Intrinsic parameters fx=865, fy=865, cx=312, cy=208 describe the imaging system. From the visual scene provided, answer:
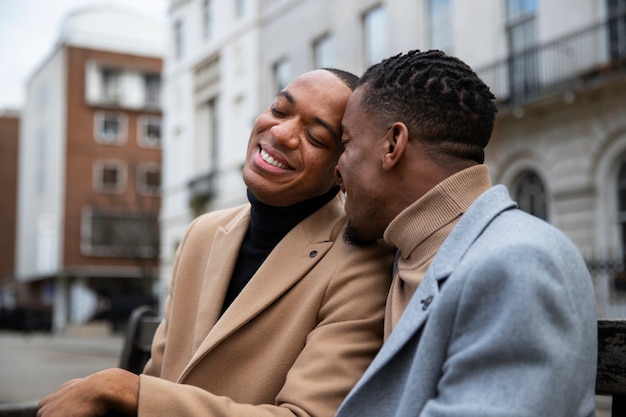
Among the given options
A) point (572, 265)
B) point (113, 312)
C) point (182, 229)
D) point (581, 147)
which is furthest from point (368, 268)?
point (113, 312)

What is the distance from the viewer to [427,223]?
2080 millimetres

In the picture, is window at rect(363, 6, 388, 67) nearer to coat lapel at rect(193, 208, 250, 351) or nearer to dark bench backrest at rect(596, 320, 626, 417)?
coat lapel at rect(193, 208, 250, 351)

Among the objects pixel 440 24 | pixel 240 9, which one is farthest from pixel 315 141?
pixel 240 9

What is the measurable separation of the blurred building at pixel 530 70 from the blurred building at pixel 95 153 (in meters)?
24.1

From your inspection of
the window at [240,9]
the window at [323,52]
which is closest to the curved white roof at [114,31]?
the window at [240,9]

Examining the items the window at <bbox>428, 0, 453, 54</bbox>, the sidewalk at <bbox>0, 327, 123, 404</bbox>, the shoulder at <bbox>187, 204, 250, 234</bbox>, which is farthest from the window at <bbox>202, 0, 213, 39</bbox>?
the shoulder at <bbox>187, 204, 250, 234</bbox>

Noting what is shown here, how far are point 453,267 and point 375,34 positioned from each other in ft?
66.5

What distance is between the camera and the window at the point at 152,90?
5156 centimetres

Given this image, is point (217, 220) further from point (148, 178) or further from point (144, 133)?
point (144, 133)

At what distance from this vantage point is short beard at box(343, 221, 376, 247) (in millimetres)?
2354

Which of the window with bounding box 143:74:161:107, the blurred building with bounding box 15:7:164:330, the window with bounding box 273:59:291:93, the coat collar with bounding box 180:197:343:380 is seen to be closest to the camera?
the coat collar with bounding box 180:197:343:380

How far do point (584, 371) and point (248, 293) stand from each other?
1.13m

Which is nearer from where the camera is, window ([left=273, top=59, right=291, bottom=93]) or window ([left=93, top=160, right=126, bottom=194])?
window ([left=273, top=59, right=291, bottom=93])

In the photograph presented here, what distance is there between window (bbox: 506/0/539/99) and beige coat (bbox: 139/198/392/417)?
48.5 ft
